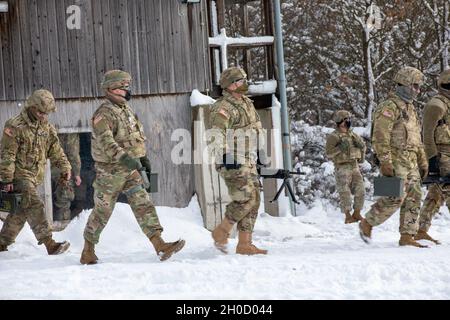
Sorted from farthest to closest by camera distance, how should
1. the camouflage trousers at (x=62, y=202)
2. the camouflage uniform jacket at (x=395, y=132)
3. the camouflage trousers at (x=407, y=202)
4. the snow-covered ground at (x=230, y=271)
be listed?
the camouflage trousers at (x=62, y=202)
the camouflage trousers at (x=407, y=202)
the camouflage uniform jacket at (x=395, y=132)
the snow-covered ground at (x=230, y=271)

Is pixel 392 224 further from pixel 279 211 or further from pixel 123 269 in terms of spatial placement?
pixel 123 269

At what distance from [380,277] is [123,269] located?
2.19 m

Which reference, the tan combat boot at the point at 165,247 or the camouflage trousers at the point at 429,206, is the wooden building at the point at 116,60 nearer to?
the tan combat boot at the point at 165,247

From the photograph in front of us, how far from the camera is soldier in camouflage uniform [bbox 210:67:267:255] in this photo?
7.66m

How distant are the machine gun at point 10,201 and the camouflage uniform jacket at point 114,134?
1.18 m

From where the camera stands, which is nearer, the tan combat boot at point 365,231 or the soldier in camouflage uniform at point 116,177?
the soldier in camouflage uniform at point 116,177

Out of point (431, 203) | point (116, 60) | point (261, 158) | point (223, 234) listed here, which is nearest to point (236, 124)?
point (261, 158)

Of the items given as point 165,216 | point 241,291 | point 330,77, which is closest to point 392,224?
point 165,216

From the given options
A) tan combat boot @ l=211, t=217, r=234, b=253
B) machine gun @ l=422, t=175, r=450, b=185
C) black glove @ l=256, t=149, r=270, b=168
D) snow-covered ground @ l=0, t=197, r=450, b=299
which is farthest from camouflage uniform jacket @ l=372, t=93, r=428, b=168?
tan combat boot @ l=211, t=217, r=234, b=253

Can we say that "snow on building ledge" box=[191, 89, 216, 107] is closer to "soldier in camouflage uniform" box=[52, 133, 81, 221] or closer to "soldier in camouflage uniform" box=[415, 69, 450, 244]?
"soldier in camouflage uniform" box=[52, 133, 81, 221]

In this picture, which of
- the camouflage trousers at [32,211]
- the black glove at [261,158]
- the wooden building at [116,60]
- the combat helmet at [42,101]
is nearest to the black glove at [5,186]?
the camouflage trousers at [32,211]

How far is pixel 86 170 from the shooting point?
11539 millimetres

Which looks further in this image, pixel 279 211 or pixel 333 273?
pixel 279 211

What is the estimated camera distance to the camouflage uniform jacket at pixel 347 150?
473 inches
